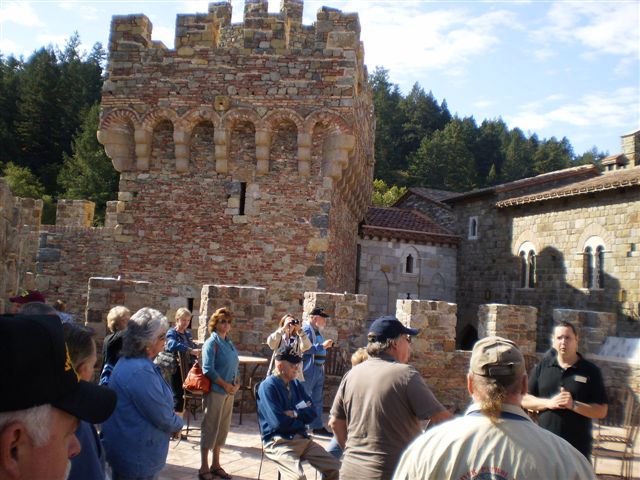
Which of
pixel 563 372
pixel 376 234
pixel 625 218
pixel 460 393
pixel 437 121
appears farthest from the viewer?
pixel 437 121

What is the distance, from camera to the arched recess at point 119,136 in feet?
45.3

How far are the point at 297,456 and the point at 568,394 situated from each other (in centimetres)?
217

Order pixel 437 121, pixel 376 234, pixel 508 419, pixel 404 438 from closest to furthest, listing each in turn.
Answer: pixel 508 419 → pixel 404 438 → pixel 376 234 → pixel 437 121

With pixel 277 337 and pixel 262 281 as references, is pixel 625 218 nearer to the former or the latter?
pixel 262 281

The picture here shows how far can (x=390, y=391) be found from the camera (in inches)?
144

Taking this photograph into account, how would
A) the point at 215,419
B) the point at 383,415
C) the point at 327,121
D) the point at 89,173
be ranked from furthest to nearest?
the point at 89,173 < the point at 327,121 < the point at 215,419 < the point at 383,415

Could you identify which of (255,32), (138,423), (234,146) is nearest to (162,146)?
(234,146)

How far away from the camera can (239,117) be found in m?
13.4

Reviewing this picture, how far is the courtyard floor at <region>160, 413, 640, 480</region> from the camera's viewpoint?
20.5ft

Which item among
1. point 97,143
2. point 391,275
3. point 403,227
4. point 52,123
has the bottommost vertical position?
point 391,275

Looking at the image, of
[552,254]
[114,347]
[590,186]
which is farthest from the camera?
[552,254]

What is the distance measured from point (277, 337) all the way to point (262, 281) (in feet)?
18.6

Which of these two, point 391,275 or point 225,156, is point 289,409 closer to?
point 225,156

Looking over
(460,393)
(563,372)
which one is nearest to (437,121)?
(460,393)
